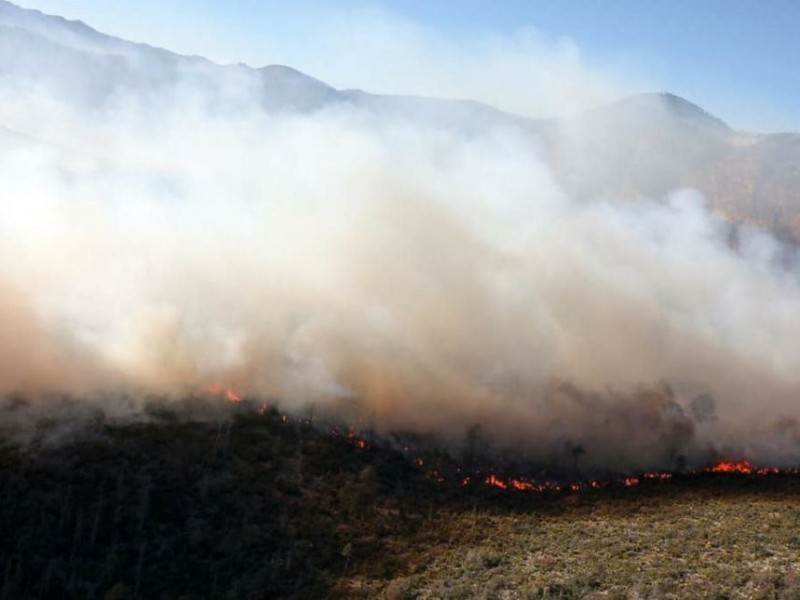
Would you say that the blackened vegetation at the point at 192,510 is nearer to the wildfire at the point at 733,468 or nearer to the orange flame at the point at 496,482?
the orange flame at the point at 496,482

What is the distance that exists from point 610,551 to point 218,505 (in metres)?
30.8

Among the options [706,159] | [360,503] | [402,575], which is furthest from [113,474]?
[706,159]

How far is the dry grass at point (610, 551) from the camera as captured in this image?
4816cm

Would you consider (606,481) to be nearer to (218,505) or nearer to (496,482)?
(496,482)

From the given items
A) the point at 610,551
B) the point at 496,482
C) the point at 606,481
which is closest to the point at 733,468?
the point at 606,481

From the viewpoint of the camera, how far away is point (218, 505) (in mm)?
59062

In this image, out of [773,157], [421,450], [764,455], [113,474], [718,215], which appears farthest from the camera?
[773,157]

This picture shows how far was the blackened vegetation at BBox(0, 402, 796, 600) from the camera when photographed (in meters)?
50.8

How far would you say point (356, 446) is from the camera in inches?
2879

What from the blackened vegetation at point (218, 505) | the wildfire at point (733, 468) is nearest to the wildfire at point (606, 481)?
the wildfire at point (733, 468)

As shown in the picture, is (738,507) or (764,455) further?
(764,455)

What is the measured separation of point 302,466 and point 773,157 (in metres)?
180

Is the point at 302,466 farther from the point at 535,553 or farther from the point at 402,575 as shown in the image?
the point at 535,553

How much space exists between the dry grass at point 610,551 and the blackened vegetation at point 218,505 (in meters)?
2.09
